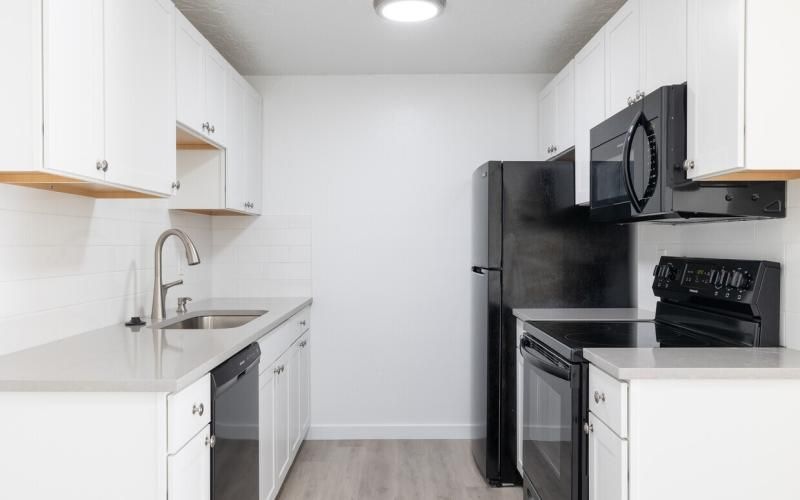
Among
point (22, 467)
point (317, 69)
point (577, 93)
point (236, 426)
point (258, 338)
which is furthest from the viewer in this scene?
point (317, 69)

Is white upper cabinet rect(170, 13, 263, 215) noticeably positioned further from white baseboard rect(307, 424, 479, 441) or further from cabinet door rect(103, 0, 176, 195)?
white baseboard rect(307, 424, 479, 441)

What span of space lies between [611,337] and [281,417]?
1.58 meters

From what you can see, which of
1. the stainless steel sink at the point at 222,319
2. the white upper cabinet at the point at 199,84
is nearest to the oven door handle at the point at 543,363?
the stainless steel sink at the point at 222,319

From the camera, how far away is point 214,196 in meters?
2.76

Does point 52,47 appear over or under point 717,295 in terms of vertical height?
over

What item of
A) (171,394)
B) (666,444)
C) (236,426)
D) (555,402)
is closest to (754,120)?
(666,444)

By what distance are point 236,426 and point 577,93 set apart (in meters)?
2.23

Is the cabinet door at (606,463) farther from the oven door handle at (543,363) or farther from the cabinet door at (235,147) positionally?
the cabinet door at (235,147)

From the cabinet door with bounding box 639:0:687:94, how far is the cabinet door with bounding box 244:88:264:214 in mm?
2133

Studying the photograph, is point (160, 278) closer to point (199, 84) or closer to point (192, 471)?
point (199, 84)

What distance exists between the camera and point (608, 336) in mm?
2025

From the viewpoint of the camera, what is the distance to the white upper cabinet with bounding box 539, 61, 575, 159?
2.80 metres

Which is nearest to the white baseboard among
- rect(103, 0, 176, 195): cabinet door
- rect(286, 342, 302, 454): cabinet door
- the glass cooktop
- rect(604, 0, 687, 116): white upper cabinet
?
rect(286, 342, 302, 454): cabinet door

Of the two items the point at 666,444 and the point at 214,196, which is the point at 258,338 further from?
the point at 666,444
